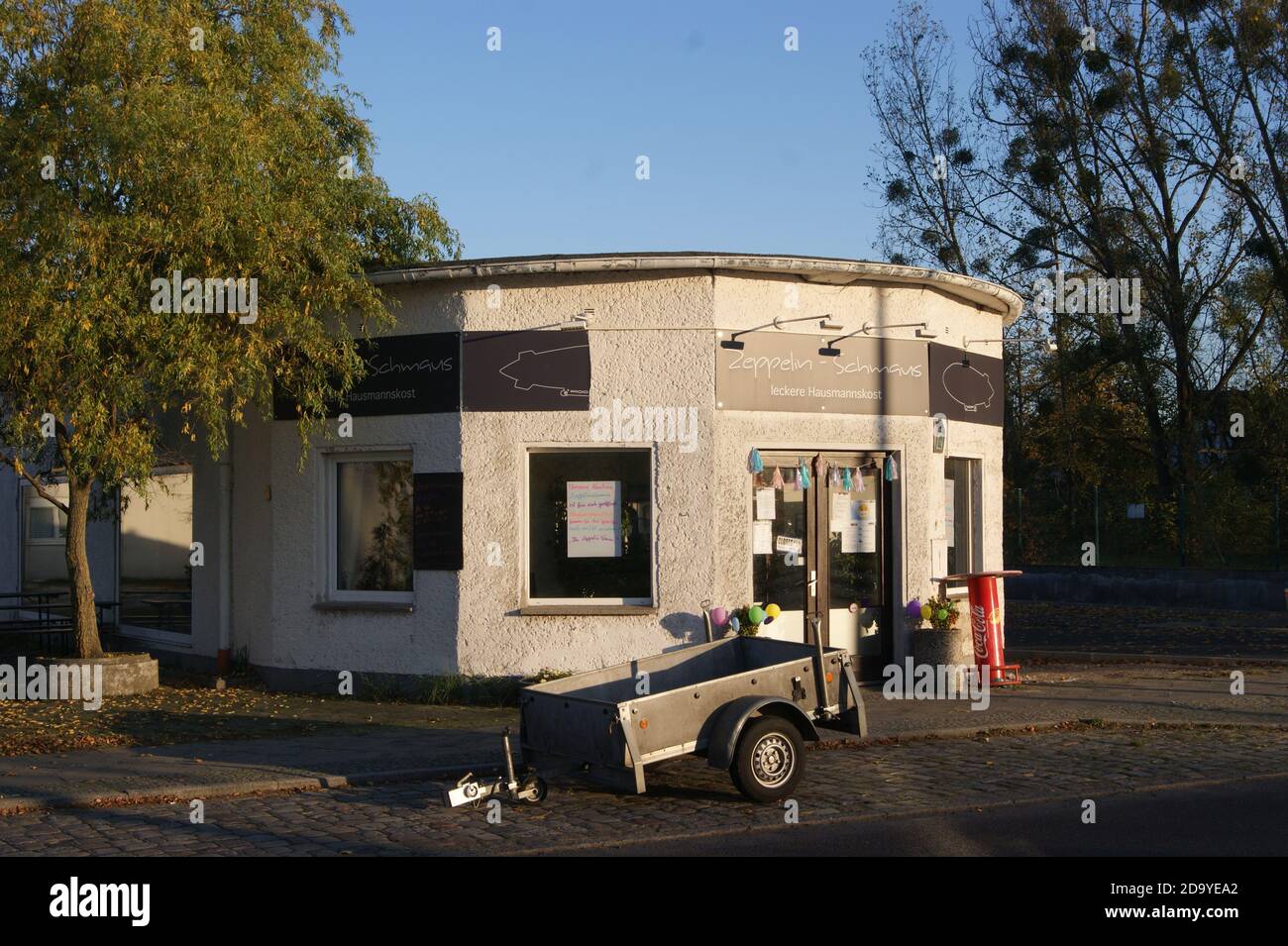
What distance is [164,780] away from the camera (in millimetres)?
9531

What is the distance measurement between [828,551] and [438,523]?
415 centimetres

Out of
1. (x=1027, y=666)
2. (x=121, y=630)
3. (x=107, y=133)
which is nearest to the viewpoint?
(x=107, y=133)

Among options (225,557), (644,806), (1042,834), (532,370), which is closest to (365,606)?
(225,557)

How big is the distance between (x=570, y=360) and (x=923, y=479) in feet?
13.5

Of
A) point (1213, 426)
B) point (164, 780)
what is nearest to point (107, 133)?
point (164, 780)

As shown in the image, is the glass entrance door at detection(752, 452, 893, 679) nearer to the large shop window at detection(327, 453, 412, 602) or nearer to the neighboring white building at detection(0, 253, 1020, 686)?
the neighboring white building at detection(0, 253, 1020, 686)

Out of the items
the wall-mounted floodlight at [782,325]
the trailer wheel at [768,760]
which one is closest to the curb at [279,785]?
the trailer wheel at [768,760]

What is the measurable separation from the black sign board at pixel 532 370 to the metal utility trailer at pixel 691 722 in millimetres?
4568

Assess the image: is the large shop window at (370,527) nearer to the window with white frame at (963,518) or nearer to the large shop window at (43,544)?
the window with white frame at (963,518)

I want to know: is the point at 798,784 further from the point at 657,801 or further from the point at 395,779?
the point at 395,779

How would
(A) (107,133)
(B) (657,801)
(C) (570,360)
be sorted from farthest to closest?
(C) (570,360) → (A) (107,133) → (B) (657,801)

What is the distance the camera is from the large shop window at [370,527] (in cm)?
1422

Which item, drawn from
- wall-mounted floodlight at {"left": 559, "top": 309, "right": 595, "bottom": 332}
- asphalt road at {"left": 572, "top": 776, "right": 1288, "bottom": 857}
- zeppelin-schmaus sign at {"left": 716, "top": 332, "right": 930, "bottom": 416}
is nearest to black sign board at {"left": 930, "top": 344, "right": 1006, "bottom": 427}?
zeppelin-schmaus sign at {"left": 716, "top": 332, "right": 930, "bottom": 416}

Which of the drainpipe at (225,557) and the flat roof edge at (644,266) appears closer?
the flat roof edge at (644,266)
